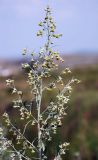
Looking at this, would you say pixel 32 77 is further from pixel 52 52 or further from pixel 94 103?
pixel 94 103

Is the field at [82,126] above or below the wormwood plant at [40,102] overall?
above

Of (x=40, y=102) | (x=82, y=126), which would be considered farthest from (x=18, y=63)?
(x=82, y=126)

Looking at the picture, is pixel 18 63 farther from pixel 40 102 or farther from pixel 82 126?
pixel 82 126

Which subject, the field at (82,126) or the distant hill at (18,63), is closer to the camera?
the distant hill at (18,63)

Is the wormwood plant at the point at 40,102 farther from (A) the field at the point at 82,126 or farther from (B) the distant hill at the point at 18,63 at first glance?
(A) the field at the point at 82,126

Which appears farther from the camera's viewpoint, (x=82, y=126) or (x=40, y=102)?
(x=82, y=126)

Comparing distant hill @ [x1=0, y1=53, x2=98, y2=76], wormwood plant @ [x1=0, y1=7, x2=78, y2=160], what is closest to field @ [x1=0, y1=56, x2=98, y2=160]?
distant hill @ [x1=0, y1=53, x2=98, y2=76]

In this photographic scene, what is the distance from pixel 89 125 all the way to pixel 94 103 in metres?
3.85

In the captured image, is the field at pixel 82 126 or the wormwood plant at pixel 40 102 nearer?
the wormwood plant at pixel 40 102

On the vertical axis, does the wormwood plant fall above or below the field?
below

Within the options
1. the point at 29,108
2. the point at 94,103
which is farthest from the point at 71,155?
the point at 29,108

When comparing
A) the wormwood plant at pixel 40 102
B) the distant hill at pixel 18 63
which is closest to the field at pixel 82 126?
the distant hill at pixel 18 63

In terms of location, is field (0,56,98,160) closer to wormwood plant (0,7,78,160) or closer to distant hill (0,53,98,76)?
distant hill (0,53,98,76)

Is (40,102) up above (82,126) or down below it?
below
